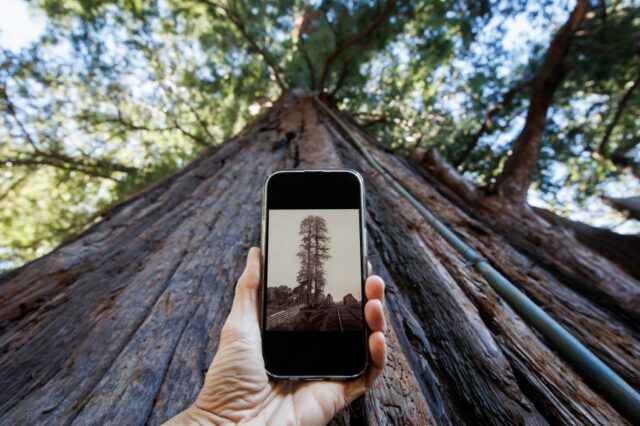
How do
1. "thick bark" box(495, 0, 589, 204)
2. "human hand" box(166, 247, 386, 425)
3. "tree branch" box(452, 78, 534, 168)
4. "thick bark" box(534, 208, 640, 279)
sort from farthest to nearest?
"tree branch" box(452, 78, 534, 168) < "thick bark" box(495, 0, 589, 204) < "thick bark" box(534, 208, 640, 279) < "human hand" box(166, 247, 386, 425)

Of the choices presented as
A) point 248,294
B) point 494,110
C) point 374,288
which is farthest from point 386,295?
point 494,110

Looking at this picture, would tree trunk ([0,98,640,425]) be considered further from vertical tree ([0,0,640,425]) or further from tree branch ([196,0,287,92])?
tree branch ([196,0,287,92])

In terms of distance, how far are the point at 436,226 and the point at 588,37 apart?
219 inches

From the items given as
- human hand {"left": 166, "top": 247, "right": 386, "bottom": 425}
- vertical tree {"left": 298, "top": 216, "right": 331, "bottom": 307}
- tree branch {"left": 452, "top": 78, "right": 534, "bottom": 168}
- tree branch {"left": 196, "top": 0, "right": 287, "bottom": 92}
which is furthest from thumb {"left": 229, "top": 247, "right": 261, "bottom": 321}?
tree branch {"left": 452, "top": 78, "right": 534, "bottom": 168}

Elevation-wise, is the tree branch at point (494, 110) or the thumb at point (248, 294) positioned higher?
the tree branch at point (494, 110)

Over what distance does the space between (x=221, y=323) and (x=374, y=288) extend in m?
0.72

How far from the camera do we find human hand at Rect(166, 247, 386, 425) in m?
0.89

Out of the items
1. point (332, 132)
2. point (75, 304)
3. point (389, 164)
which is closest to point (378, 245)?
point (389, 164)

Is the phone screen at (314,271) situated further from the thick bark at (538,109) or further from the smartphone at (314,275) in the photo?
the thick bark at (538,109)

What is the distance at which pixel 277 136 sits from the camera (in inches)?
131

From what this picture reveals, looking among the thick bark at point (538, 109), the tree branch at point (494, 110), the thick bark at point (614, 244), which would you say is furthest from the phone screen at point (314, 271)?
the tree branch at point (494, 110)

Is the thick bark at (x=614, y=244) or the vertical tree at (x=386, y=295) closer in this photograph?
the vertical tree at (x=386, y=295)

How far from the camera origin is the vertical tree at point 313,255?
112 cm

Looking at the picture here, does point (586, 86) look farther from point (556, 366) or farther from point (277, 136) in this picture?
point (556, 366)
